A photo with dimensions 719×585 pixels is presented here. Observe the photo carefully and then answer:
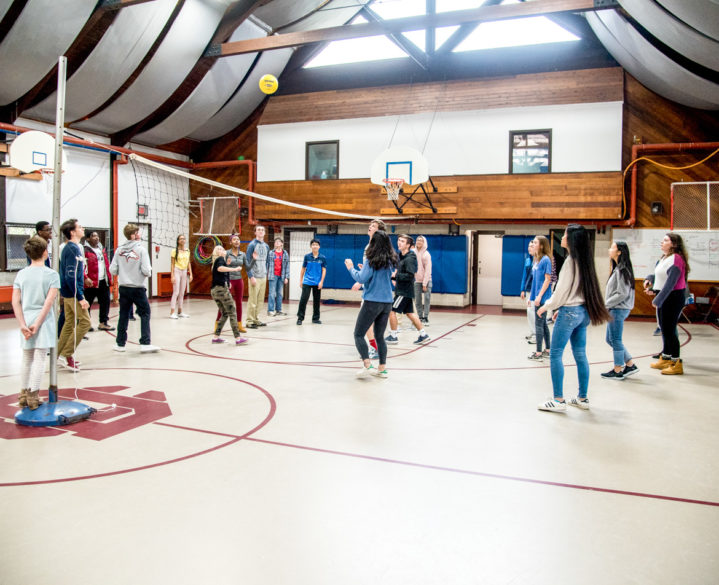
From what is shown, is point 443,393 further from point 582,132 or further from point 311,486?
point 582,132

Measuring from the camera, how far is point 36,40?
401 inches

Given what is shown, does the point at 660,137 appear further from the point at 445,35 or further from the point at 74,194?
the point at 74,194

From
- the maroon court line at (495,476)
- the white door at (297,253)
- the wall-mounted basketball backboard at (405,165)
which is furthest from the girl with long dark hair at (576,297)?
the white door at (297,253)

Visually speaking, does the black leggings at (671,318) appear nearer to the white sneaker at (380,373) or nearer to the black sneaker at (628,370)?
the black sneaker at (628,370)

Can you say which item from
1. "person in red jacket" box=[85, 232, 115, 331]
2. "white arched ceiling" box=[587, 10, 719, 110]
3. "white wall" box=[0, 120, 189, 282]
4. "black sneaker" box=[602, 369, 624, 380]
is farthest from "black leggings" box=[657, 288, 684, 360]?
"white wall" box=[0, 120, 189, 282]

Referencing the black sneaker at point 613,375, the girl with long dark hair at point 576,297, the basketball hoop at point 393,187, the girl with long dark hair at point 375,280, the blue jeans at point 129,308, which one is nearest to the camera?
the girl with long dark hair at point 576,297

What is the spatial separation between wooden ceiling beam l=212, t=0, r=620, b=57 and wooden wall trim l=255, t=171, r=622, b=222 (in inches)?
152

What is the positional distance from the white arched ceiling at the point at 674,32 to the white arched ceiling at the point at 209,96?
9.00 meters

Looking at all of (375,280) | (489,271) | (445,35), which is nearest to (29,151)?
(375,280)

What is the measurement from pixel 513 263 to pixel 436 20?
649 cm

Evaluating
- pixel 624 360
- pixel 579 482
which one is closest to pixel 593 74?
pixel 624 360

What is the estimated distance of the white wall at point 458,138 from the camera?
41.7 feet

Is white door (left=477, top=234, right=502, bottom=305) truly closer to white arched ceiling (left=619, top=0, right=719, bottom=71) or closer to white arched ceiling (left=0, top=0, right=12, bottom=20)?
white arched ceiling (left=619, top=0, right=719, bottom=71)

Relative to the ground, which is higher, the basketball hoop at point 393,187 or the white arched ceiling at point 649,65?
the white arched ceiling at point 649,65
